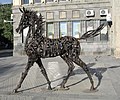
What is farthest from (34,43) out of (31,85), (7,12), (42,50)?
(7,12)

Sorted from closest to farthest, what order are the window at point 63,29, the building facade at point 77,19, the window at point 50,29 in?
the building facade at point 77,19, the window at point 63,29, the window at point 50,29

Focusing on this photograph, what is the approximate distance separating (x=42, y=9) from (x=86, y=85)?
17587 mm

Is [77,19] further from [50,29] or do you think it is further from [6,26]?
[6,26]

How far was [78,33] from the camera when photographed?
2658 centimetres

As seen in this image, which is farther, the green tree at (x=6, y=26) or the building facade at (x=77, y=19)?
the green tree at (x=6, y=26)

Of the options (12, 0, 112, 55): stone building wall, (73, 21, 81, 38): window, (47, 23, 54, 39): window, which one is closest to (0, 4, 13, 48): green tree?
(12, 0, 112, 55): stone building wall

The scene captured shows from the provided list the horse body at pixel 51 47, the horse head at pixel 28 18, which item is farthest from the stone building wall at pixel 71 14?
the horse head at pixel 28 18

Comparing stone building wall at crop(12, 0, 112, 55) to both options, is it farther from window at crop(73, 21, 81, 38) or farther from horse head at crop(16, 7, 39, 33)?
horse head at crop(16, 7, 39, 33)

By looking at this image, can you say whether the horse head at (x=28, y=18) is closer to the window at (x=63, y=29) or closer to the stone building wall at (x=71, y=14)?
the stone building wall at (x=71, y=14)

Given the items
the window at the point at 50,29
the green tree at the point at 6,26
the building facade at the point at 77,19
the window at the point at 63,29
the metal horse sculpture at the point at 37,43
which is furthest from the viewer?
the green tree at the point at 6,26

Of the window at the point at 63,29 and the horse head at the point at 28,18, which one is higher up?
the horse head at the point at 28,18

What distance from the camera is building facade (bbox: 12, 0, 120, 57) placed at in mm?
25719

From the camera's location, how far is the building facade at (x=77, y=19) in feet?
84.4

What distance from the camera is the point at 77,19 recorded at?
2638 centimetres
